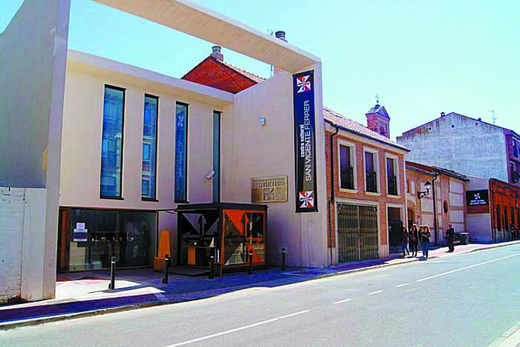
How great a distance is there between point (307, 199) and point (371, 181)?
5818 mm

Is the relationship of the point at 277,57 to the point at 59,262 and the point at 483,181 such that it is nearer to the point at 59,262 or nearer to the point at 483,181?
the point at 59,262

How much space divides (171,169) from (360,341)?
1412 cm

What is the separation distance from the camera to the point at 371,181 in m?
22.0

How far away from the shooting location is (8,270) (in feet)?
32.6

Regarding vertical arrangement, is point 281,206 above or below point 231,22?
below

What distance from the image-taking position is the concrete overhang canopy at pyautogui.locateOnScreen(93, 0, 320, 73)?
14414 mm

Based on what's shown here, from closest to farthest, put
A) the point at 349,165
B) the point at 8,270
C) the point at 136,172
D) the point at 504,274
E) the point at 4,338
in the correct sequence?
the point at 4,338 < the point at 8,270 < the point at 504,274 < the point at 136,172 < the point at 349,165

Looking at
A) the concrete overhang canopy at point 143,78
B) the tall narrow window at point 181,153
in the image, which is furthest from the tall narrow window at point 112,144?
the tall narrow window at point 181,153

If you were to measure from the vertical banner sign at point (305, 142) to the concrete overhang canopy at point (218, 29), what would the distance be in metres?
0.90

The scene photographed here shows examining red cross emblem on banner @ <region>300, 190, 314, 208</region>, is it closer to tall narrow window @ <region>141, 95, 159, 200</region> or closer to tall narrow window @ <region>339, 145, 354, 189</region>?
tall narrow window @ <region>339, 145, 354, 189</region>

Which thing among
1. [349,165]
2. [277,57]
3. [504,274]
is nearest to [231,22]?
[277,57]

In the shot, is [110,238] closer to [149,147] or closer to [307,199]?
[149,147]

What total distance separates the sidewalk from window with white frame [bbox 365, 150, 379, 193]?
15.0 feet

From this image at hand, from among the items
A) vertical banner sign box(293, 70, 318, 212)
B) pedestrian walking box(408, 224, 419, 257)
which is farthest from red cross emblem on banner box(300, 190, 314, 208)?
pedestrian walking box(408, 224, 419, 257)
